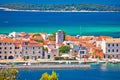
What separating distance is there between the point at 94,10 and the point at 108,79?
226ft

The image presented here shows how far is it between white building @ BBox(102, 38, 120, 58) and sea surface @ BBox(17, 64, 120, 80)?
2998 millimetres

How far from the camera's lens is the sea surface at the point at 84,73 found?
27.4m

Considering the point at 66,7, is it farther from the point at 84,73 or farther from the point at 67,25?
the point at 84,73

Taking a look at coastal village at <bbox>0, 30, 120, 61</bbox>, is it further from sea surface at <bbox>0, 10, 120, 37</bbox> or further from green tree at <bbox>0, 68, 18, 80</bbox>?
green tree at <bbox>0, 68, 18, 80</bbox>

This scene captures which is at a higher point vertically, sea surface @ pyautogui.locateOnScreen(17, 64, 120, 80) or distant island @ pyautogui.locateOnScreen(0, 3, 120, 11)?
distant island @ pyautogui.locateOnScreen(0, 3, 120, 11)

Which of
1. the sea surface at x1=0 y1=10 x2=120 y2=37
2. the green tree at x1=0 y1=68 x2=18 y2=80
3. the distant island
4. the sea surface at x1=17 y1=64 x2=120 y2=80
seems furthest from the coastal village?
the distant island

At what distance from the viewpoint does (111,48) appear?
34625 millimetres

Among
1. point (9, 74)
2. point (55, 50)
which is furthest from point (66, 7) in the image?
point (9, 74)

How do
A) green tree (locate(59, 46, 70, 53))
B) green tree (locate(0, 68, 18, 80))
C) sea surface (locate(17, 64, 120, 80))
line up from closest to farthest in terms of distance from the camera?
green tree (locate(0, 68, 18, 80)), sea surface (locate(17, 64, 120, 80)), green tree (locate(59, 46, 70, 53))

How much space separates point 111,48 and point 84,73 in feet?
19.5

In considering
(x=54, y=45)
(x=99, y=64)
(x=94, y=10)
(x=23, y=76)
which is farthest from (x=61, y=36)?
(x=94, y=10)

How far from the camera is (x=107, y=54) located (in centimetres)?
3456

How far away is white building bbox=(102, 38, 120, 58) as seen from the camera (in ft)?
113

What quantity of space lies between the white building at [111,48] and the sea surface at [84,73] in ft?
9.84
